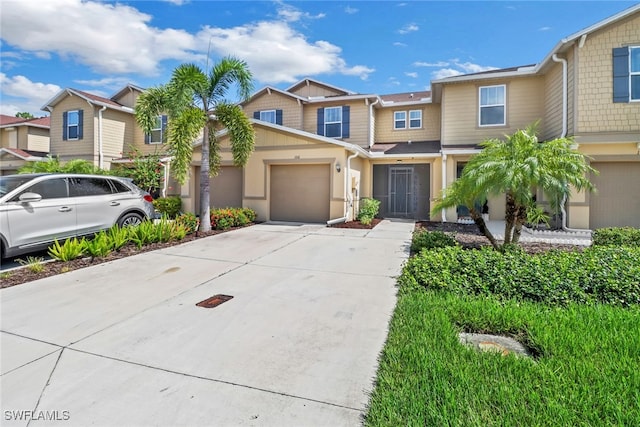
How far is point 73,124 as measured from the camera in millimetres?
19469

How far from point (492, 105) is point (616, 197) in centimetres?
528

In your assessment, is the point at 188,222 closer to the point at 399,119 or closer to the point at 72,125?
the point at 399,119

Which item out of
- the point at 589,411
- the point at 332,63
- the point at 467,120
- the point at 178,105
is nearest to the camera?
the point at 589,411

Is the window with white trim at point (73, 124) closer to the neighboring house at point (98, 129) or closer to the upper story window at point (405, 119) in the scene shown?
the neighboring house at point (98, 129)

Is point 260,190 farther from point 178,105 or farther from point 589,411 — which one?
point 589,411

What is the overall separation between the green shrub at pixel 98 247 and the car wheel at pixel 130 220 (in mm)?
1233

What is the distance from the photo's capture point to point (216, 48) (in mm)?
10914

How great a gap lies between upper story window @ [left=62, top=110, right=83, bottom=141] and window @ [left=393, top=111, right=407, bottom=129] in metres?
17.6

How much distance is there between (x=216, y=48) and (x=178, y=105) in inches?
98.4

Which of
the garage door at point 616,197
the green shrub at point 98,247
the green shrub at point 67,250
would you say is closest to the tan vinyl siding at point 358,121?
the garage door at point 616,197

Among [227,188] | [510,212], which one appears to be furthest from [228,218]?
[510,212]

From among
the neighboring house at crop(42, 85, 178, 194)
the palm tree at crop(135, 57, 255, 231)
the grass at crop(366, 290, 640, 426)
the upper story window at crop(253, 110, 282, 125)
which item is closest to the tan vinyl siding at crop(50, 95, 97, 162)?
the neighboring house at crop(42, 85, 178, 194)

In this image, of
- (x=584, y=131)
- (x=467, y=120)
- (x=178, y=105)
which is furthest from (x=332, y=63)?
(x=584, y=131)

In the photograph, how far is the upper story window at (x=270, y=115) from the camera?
57.6ft
